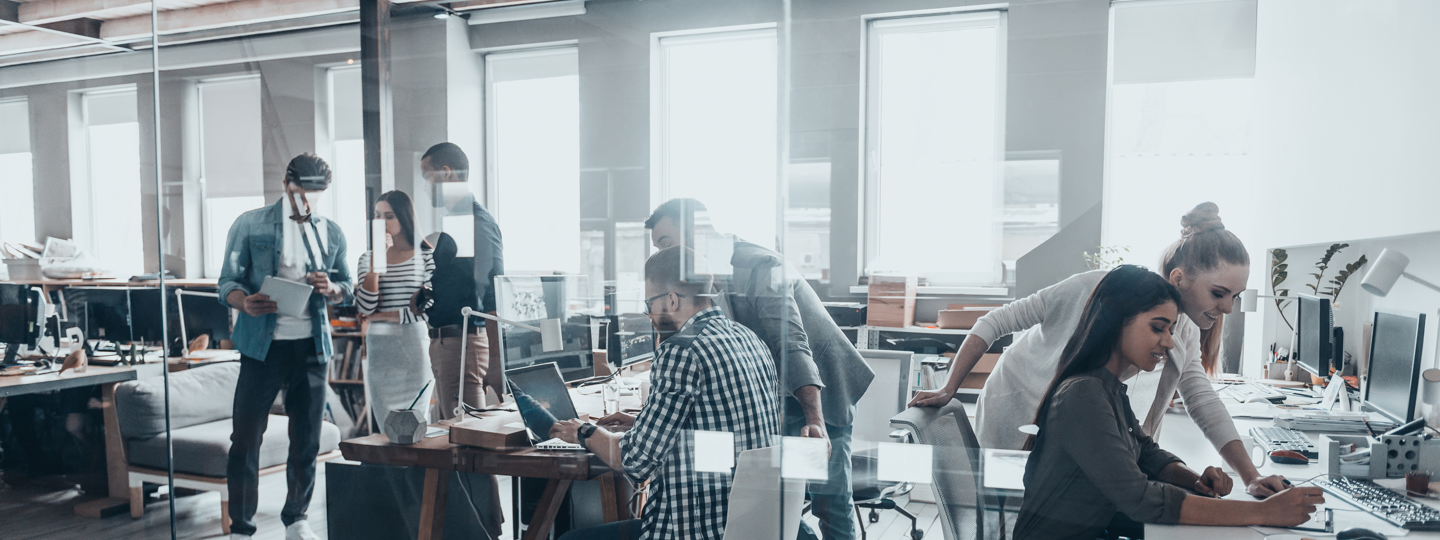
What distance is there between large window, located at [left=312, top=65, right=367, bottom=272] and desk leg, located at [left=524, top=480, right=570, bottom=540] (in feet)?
3.20

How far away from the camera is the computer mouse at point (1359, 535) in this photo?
52.9 inches

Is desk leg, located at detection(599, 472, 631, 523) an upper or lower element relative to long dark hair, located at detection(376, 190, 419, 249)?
lower

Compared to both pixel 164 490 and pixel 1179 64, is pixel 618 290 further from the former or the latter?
pixel 164 490

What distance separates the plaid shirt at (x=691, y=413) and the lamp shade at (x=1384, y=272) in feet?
4.92

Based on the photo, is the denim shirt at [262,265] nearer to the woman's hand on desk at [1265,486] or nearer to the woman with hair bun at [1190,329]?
the woman with hair bun at [1190,329]

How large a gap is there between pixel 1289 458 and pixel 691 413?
55.4 inches

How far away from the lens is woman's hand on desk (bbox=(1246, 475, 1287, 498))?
1.65 meters

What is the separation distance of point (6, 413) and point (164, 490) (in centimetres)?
55

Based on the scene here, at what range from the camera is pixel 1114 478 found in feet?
4.88

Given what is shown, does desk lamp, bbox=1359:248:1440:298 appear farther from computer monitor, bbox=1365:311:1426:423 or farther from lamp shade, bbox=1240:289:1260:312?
lamp shade, bbox=1240:289:1260:312

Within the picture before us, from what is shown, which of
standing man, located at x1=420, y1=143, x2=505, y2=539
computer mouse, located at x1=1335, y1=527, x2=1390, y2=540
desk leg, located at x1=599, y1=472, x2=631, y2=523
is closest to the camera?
computer mouse, located at x1=1335, y1=527, x2=1390, y2=540

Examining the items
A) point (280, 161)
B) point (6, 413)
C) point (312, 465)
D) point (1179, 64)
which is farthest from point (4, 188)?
point (1179, 64)

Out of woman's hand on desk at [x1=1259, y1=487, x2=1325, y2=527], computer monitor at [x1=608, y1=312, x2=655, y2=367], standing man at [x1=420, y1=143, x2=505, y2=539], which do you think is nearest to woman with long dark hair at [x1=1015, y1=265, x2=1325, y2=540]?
woman's hand on desk at [x1=1259, y1=487, x2=1325, y2=527]

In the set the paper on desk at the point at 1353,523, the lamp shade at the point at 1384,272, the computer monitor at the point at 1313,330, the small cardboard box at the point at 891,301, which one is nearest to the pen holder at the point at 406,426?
the small cardboard box at the point at 891,301
